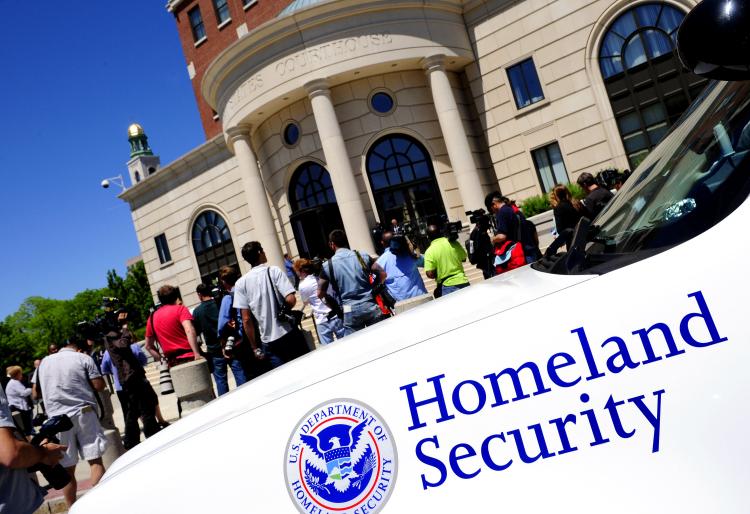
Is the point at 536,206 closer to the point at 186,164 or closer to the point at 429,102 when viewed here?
the point at 429,102

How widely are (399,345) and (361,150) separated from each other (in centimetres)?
2083

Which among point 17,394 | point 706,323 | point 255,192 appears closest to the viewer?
point 706,323

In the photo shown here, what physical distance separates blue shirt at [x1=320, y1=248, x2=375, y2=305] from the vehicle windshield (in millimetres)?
4342

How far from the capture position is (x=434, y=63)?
21.2 meters

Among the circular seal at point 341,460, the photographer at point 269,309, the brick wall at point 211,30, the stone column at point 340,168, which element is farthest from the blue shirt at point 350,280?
the brick wall at point 211,30

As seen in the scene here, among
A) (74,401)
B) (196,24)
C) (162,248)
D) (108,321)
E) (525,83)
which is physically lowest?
(74,401)

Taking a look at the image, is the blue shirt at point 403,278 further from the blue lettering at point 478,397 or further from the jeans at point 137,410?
the blue lettering at point 478,397

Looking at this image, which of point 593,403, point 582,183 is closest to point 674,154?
point 593,403

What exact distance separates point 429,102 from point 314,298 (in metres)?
16.6

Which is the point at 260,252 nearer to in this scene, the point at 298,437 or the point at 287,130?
the point at 298,437

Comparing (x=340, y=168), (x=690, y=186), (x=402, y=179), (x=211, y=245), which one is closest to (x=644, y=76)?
(x=402, y=179)

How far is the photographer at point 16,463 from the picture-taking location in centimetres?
265

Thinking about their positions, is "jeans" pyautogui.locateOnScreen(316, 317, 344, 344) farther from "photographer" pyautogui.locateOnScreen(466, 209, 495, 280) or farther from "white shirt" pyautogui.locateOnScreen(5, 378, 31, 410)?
"white shirt" pyautogui.locateOnScreen(5, 378, 31, 410)

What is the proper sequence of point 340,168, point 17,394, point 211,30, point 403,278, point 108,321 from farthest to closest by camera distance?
point 211,30 < point 340,168 < point 17,394 < point 108,321 < point 403,278
